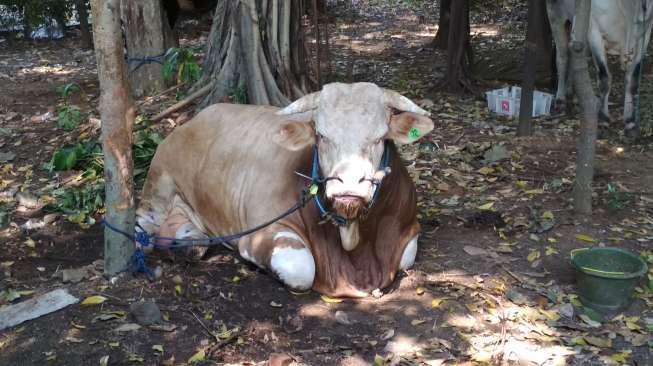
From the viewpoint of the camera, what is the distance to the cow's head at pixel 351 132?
3467 millimetres

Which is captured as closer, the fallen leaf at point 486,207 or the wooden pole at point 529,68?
the fallen leaf at point 486,207

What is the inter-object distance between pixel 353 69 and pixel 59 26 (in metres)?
7.05

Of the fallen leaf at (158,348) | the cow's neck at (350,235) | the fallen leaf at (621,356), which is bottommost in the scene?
the fallen leaf at (621,356)

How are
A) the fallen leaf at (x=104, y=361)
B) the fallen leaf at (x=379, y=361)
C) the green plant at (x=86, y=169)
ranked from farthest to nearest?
the green plant at (x=86, y=169)
the fallen leaf at (x=379, y=361)
the fallen leaf at (x=104, y=361)

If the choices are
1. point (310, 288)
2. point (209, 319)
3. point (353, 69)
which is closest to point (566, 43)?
point (353, 69)

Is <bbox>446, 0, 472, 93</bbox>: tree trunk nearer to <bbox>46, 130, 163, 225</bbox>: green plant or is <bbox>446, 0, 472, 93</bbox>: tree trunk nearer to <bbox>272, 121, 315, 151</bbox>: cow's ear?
<bbox>46, 130, 163, 225</bbox>: green plant

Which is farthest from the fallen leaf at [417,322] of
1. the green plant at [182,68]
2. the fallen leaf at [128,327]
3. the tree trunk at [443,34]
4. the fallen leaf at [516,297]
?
the tree trunk at [443,34]

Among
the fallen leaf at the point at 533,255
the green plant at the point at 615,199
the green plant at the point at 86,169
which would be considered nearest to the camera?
the fallen leaf at the point at 533,255

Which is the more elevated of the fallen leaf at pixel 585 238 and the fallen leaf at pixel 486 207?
the fallen leaf at pixel 486 207

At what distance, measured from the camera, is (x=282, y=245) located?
13.2ft

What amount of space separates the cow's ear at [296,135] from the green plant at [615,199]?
2.44 metres

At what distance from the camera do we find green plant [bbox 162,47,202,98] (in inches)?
300

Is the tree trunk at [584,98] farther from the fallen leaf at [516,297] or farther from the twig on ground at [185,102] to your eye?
the twig on ground at [185,102]

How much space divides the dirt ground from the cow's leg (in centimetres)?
17
